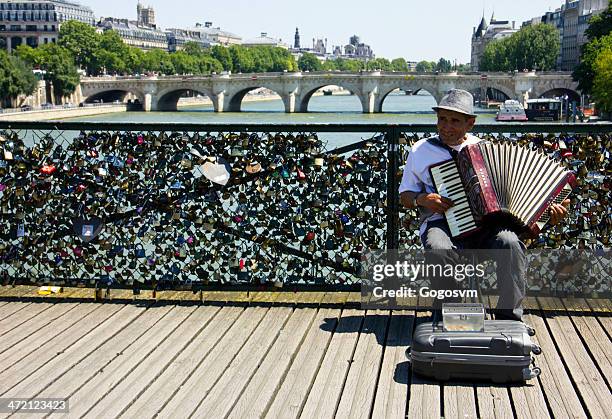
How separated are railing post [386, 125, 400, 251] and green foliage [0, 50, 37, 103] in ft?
190

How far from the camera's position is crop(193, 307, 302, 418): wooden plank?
11.8 ft

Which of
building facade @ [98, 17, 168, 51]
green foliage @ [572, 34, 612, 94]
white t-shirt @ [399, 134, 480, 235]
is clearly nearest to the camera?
white t-shirt @ [399, 134, 480, 235]

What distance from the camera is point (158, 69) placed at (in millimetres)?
94688

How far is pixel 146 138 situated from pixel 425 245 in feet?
5.59

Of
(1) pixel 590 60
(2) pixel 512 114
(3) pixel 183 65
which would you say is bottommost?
(2) pixel 512 114

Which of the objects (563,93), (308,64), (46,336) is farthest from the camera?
(308,64)

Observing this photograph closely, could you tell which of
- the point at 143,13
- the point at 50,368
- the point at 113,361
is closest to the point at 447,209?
the point at 113,361

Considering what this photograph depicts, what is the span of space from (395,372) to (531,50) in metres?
81.7

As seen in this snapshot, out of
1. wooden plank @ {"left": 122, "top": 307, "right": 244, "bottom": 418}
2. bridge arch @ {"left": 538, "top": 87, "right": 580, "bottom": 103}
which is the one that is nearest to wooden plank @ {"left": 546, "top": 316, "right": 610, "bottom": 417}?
wooden plank @ {"left": 122, "top": 307, "right": 244, "bottom": 418}

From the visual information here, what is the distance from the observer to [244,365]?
4.05 meters

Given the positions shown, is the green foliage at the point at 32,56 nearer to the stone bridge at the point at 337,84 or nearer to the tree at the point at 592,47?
the stone bridge at the point at 337,84

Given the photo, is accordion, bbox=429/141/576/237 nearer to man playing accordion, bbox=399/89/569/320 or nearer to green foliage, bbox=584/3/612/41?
man playing accordion, bbox=399/89/569/320

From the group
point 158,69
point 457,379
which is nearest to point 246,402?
point 457,379
